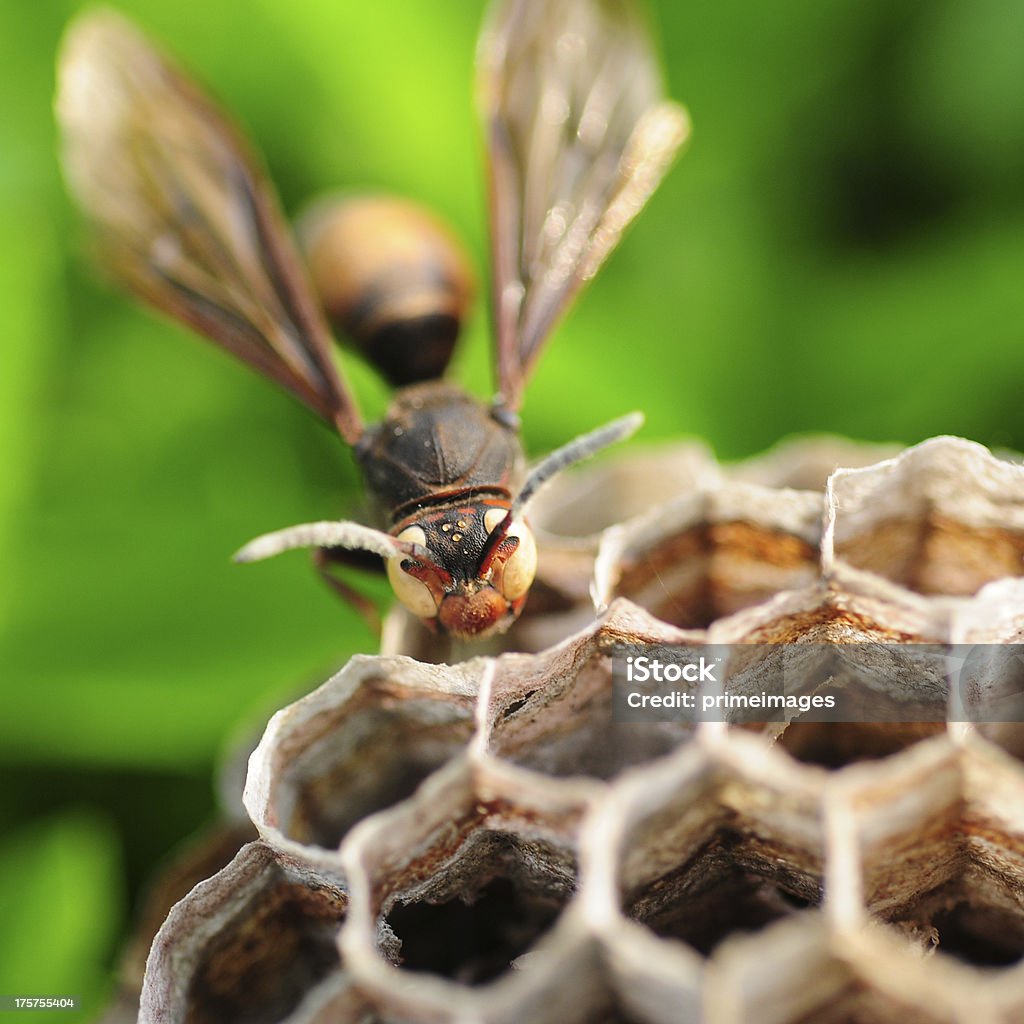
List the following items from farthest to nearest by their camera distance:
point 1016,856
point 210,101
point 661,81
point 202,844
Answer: point 661,81, point 210,101, point 202,844, point 1016,856

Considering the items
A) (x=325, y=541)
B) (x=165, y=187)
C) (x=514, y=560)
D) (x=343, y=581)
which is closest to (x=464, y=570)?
(x=514, y=560)

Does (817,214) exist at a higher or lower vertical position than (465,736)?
higher

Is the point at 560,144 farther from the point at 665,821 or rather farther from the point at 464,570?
the point at 665,821

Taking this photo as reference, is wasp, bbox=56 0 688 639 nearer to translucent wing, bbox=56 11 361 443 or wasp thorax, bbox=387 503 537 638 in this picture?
translucent wing, bbox=56 11 361 443

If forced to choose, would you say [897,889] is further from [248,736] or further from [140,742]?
[140,742]

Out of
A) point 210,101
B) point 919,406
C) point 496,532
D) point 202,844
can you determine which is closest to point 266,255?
point 210,101

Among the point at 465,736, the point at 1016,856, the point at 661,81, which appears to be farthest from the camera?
the point at 661,81
